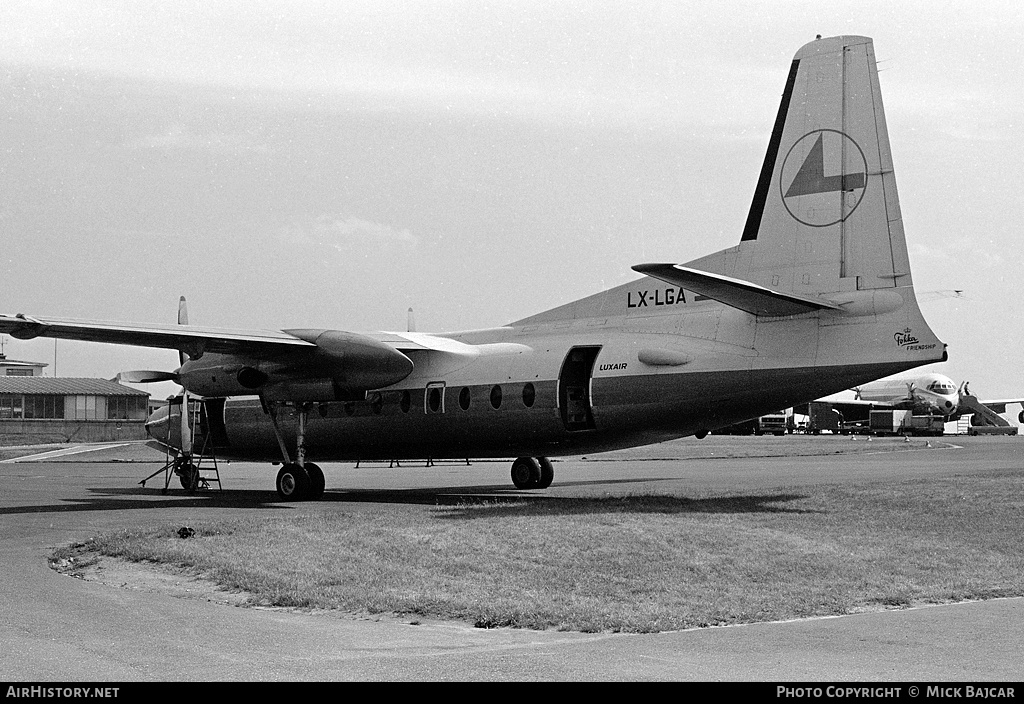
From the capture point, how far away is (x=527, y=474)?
91.9ft

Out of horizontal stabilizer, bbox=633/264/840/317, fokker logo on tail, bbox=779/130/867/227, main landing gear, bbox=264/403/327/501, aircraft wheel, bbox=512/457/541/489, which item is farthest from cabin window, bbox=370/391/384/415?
fokker logo on tail, bbox=779/130/867/227

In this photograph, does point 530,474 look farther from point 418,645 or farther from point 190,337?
point 418,645

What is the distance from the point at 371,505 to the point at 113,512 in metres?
5.09

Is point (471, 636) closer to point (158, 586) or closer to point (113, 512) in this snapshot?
point (158, 586)

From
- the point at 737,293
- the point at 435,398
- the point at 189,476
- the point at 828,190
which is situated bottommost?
the point at 189,476

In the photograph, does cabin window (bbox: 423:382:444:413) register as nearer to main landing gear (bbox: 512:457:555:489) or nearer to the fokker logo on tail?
main landing gear (bbox: 512:457:555:489)

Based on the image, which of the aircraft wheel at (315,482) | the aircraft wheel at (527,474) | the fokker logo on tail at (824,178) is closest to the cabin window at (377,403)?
the aircraft wheel at (315,482)

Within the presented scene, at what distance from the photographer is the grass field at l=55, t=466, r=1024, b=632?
11.2m

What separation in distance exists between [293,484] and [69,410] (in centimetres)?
7451

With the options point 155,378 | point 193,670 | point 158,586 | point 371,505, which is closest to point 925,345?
point 371,505

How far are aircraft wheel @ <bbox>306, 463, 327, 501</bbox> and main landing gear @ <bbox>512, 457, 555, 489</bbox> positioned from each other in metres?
5.01

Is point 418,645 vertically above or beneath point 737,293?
beneath

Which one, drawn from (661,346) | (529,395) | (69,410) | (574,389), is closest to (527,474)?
(529,395)

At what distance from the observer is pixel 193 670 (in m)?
8.04
